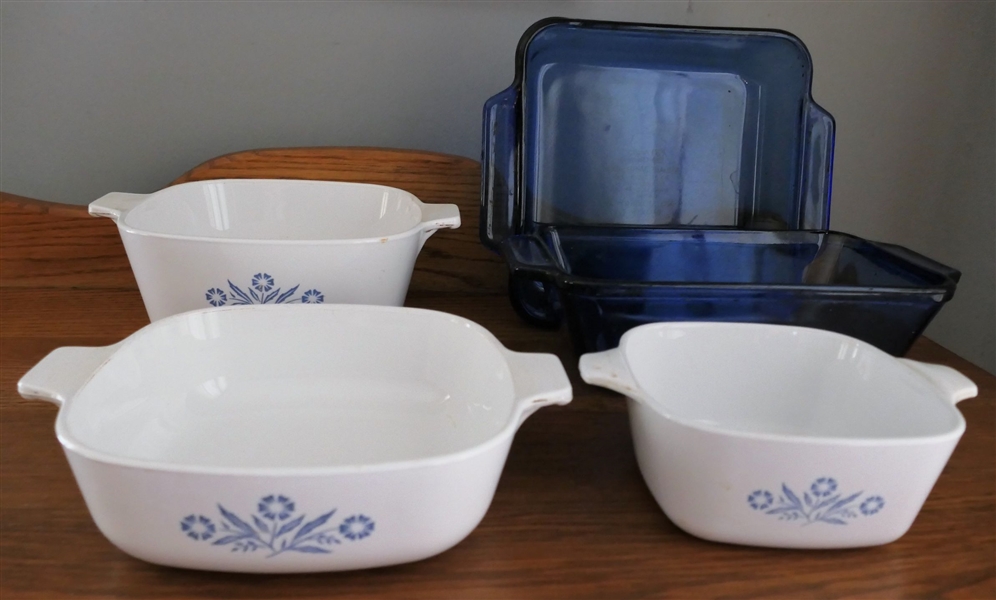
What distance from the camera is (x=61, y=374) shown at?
0.34m

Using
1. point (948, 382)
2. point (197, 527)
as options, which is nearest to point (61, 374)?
point (197, 527)

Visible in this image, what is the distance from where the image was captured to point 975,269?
742 mm

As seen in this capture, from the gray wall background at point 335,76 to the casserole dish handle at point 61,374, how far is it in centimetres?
35

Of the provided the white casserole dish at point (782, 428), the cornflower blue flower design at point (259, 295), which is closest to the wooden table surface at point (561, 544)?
the white casserole dish at point (782, 428)

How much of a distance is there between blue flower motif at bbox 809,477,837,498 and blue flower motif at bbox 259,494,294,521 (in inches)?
8.8

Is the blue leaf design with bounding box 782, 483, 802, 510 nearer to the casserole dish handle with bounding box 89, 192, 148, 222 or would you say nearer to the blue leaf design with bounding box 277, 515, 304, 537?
the blue leaf design with bounding box 277, 515, 304, 537

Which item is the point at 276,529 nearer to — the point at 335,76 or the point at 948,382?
the point at 948,382

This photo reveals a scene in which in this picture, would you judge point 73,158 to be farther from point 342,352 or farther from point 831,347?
point 831,347

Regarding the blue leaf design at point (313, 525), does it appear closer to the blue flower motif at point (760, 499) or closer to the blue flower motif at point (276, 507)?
the blue flower motif at point (276, 507)

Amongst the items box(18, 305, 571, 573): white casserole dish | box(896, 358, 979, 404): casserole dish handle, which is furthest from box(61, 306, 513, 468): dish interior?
box(896, 358, 979, 404): casserole dish handle

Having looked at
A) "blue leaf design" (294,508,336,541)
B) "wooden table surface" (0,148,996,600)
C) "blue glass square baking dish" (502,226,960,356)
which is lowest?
"wooden table surface" (0,148,996,600)

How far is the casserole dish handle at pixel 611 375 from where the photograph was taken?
334mm

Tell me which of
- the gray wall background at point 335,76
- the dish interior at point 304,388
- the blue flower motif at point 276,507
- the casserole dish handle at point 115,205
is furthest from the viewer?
the gray wall background at point 335,76

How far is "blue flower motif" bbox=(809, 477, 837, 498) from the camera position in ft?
0.99
